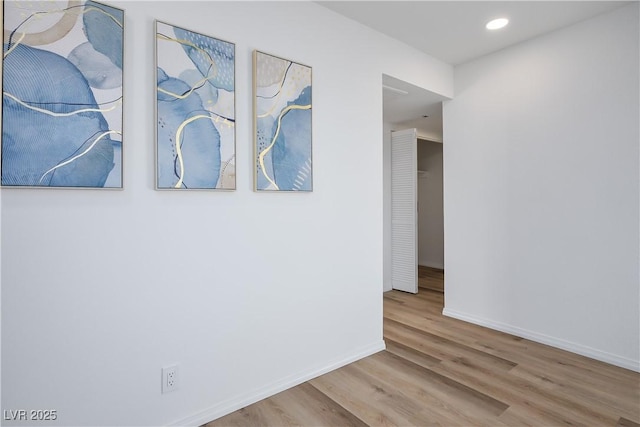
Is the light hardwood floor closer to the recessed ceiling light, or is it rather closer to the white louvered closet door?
the white louvered closet door

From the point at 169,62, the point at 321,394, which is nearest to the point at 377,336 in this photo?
the point at 321,394

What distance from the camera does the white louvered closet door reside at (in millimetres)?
4438

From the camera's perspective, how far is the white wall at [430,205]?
6.50 m

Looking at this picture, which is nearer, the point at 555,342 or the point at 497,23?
the point at 497,23

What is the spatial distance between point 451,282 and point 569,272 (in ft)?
3.57

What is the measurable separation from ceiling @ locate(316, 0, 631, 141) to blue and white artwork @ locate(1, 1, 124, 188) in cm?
147

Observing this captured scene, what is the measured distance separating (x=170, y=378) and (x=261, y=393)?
22.8 inches

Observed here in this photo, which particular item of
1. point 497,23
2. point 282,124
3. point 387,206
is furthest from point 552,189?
point 282,124

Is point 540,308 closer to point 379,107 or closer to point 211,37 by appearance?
point 379,107

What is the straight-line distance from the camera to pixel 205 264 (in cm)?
190

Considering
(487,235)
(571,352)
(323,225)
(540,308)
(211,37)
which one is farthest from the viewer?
(487,235)

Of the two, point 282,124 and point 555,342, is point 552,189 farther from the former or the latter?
point 282,124

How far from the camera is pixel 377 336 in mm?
2812

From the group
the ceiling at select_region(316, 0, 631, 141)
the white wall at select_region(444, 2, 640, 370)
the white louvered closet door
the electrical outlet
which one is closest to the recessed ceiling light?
the ceiling at select_region(316, 0, 631, 141)
